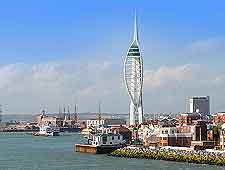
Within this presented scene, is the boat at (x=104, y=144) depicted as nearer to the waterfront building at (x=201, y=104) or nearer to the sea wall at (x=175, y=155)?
the sea wall at (x=175, y=155)

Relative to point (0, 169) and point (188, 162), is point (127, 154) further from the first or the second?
point (0, 169)

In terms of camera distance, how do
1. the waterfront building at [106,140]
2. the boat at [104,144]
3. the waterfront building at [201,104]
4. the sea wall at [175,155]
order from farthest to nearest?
the waterfront building at [201,104] → the waterfront building at [106,140] → the boat at [104,144] → the sea wall at [175,155]

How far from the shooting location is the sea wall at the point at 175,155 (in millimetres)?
27703

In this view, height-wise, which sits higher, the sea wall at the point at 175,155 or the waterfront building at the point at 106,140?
the waterfront building at the point at 106,140

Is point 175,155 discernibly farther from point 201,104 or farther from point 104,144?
point 201,104

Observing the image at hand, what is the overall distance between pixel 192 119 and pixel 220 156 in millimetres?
16099

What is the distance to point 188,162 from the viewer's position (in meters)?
28.8

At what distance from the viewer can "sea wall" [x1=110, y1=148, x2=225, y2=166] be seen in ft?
90.9

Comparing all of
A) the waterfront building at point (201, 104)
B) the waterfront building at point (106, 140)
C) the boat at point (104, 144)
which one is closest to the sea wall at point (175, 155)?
the boat at point (104, 144)

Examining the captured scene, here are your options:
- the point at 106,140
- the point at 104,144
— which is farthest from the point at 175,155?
the point at 106,140

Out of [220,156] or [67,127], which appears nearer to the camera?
[220,156]

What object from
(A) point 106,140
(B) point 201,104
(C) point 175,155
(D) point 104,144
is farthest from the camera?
(B) point 201,104

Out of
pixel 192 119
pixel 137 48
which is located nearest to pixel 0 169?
pixel 192 119

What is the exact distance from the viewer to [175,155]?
3033 centimetres
